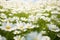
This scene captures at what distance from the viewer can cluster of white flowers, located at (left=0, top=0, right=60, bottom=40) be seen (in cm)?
100

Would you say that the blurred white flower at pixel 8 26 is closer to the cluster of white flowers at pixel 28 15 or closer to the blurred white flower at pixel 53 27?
the cluster of white flowers at pixel 28 15

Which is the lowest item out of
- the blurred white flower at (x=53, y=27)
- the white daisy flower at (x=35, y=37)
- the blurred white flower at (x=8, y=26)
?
the white daisy flower at (x=35, y=37)

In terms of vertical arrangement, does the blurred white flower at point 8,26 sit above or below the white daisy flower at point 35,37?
above

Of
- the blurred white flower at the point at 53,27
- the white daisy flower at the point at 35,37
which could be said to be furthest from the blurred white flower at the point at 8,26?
the blurred white flower at the point at 53,27

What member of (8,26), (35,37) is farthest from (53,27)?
(8,26)

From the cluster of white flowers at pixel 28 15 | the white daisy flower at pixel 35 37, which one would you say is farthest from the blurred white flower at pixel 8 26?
the white daisy flower at pixel 35 37

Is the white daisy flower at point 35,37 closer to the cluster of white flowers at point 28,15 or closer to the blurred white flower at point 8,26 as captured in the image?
the cluster of white flowers at point 28,15

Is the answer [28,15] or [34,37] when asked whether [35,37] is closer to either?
[34,37]

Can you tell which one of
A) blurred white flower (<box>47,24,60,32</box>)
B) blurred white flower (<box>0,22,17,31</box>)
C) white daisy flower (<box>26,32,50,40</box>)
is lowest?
white daisy flower (<box>26,32,50,40</box>)

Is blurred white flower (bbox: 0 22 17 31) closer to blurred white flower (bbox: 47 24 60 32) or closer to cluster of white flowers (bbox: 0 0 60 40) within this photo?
cluster of white flowers (bbox: 0 0 60 40)

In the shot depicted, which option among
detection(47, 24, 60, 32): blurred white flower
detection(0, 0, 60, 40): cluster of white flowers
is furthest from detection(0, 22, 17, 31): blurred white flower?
detection(47, 24, 60, 32): blurred white flower

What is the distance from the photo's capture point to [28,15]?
3.66ft

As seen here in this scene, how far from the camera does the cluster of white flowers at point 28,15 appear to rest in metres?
1.00

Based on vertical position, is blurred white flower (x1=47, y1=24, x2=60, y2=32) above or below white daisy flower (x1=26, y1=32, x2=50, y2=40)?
above
